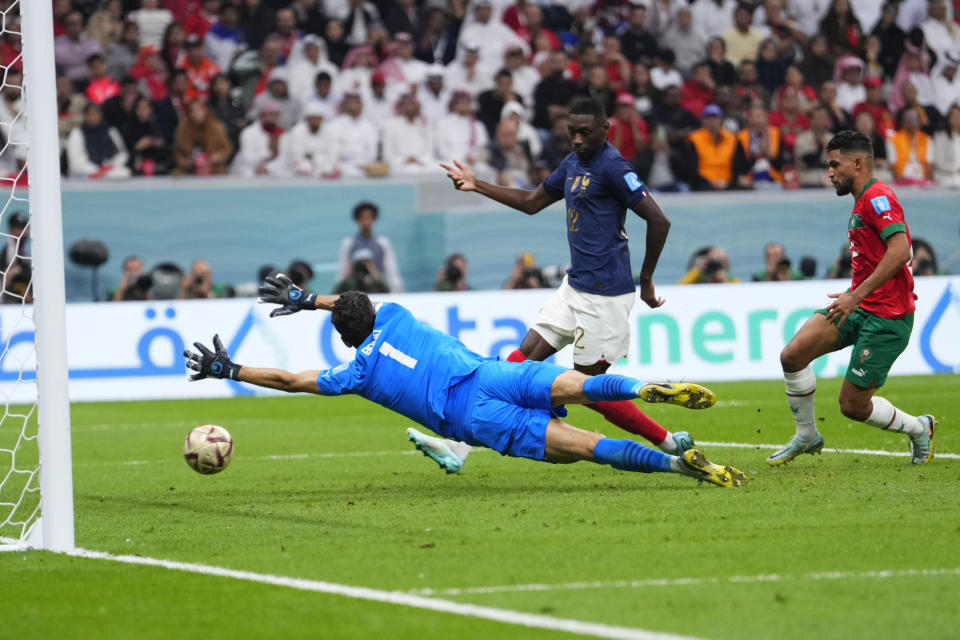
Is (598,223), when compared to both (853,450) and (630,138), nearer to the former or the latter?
(853,450)

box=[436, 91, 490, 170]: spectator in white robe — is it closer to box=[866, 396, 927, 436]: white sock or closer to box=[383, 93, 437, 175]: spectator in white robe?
box=[383, 93, 437, 175]: spectator in white robe

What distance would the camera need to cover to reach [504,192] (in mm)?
9844

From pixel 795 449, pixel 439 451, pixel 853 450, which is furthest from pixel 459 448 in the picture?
pixel 853 450

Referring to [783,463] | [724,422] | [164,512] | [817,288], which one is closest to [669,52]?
[817,288]

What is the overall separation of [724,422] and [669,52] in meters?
11.3

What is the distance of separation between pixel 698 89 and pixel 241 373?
15701mm

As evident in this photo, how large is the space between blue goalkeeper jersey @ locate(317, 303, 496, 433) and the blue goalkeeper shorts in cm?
7

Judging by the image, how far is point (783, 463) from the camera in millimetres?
9352

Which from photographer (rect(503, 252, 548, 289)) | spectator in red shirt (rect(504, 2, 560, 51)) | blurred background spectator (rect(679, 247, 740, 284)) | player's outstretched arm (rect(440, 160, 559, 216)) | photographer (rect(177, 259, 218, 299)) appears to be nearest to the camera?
player's outstretched arm (rect(440, 160, 559, 216))

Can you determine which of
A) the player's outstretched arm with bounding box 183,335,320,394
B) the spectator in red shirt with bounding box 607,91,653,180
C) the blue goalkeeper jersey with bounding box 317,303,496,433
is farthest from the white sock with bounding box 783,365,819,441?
A: the spectator in red shirt with bounding box 607,91,653,180

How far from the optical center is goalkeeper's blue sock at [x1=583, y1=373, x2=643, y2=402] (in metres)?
7.51

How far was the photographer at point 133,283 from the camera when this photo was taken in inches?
697

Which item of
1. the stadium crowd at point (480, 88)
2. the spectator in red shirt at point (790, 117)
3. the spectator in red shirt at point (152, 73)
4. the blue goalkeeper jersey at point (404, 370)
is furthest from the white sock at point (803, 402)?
the spectator in red shirt at point (152, 73)

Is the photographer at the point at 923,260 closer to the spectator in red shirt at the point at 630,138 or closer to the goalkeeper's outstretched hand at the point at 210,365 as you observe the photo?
the spectator in red shirt at the point at 630,138
